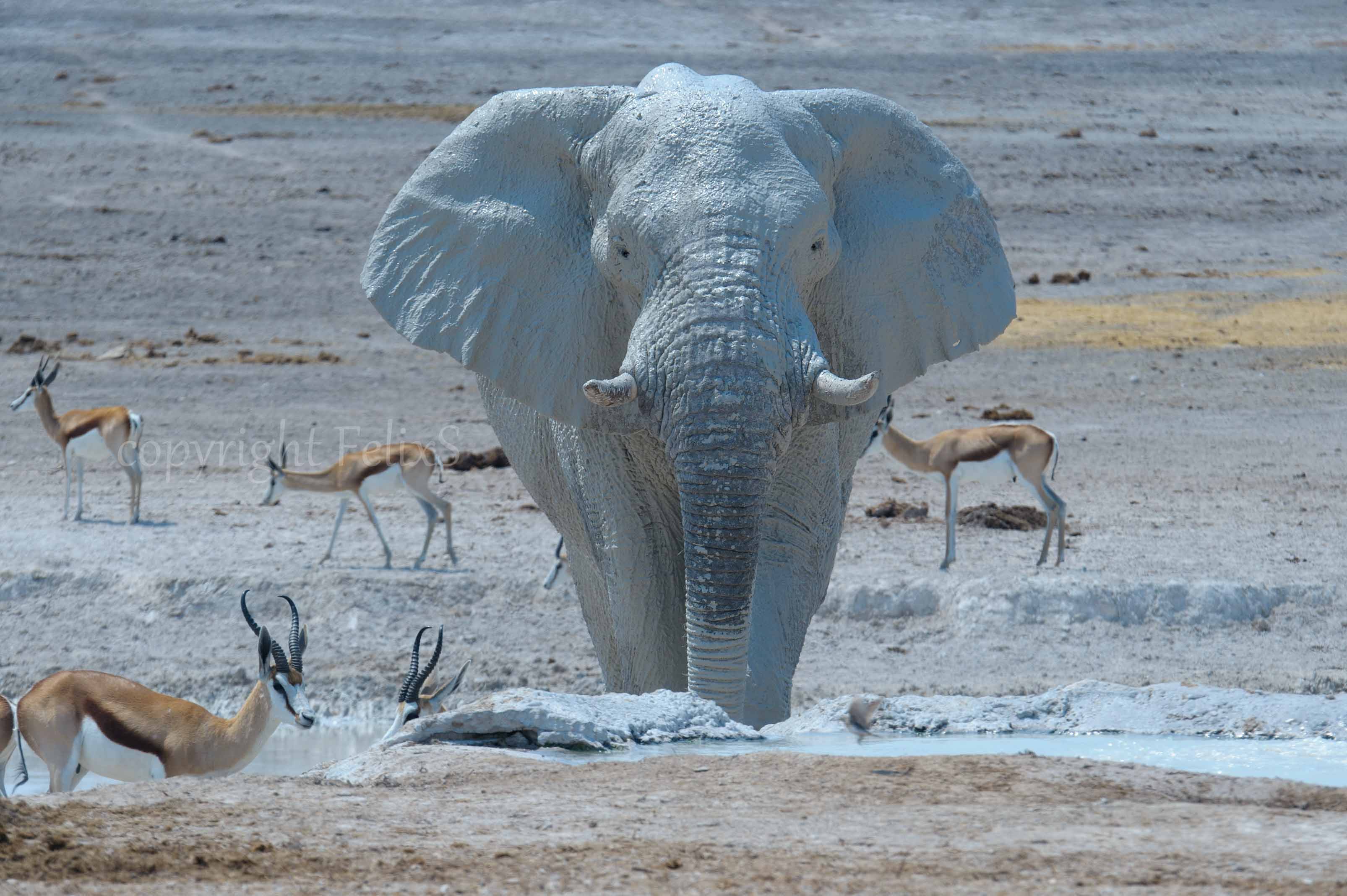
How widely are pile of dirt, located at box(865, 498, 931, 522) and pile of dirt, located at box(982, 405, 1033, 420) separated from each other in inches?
123

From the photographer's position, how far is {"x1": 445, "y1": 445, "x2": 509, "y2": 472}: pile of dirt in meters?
14.4

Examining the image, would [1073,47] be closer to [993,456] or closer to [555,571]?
[993,456]

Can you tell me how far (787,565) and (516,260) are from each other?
1.41 metres

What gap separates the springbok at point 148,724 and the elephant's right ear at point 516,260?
2.05 meters

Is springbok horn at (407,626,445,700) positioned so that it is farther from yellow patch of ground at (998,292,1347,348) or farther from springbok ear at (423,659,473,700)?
yellow patch of ground at (998,292,1347,348)

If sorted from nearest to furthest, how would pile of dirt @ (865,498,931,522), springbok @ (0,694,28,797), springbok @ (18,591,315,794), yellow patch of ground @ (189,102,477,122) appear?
1. springbok @ (0,694,28,797)
2. springbok @ (18,591,315,794)
3. pile of dirt @ (865,498,931,522)
4. yellow patch of ground @ (189,102,477,122)

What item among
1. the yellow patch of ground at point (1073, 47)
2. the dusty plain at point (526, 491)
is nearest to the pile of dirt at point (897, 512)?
the dusty plain at point (526, 491)

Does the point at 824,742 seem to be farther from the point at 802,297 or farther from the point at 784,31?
the point at 784,31

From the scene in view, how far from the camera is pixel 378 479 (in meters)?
12.7

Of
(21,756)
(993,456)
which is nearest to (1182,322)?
(993,456)

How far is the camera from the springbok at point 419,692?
793 centimetres

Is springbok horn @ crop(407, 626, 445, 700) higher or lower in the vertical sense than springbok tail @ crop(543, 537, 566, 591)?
higher

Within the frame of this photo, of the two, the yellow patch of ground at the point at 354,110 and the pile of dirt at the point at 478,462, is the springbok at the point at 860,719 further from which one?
the yellow patch of ground at the point at 354,110

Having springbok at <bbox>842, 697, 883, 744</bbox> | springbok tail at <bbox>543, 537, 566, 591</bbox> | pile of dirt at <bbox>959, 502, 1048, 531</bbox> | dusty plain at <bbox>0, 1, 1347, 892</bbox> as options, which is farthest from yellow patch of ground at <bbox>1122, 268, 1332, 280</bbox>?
springbok at <bbox>842, 697, 883, 744</bbox>
